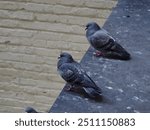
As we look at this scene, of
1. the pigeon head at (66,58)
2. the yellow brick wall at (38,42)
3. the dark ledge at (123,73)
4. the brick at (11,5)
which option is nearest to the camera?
the dark ledge at (123,73)

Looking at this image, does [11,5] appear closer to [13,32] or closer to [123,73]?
[13,32]

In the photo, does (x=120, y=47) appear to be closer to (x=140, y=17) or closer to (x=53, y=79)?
(x=140, y=17)

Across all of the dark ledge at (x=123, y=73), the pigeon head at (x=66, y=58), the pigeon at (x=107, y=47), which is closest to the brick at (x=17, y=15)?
the dark ledge at (x=123, y=73)

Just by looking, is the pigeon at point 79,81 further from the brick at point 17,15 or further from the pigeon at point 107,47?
the brick at point 17,15

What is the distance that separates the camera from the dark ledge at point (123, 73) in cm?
194

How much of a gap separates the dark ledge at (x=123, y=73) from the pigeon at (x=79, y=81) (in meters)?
0.04

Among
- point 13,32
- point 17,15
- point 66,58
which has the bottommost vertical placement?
point 13,32

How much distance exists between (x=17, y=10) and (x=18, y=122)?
2.33m

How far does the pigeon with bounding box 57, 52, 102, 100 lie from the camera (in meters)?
1.99

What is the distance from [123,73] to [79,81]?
269 mm

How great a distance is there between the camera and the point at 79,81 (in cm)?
204

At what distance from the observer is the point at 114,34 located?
266 centimetres

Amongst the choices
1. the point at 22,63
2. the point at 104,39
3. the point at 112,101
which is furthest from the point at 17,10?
the point at 112,101

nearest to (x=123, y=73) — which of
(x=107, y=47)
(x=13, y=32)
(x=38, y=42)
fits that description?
(x=107, y=47)
